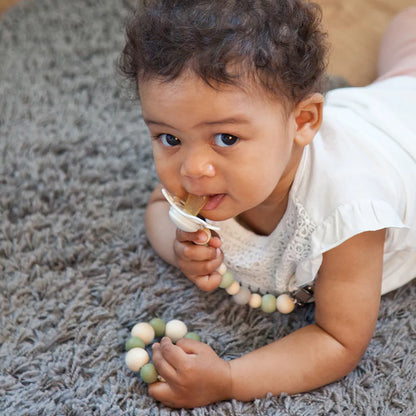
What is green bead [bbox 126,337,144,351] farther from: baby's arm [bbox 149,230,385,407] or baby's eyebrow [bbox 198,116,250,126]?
baby's eyebrow [bbox 198,116,250,126]

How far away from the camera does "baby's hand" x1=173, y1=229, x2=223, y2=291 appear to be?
90 cm

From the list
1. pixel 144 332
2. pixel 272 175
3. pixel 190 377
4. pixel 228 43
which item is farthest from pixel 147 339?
pixel 228 43

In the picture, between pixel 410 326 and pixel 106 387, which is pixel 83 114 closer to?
pixel 106 387

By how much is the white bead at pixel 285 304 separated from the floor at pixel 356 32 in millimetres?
642

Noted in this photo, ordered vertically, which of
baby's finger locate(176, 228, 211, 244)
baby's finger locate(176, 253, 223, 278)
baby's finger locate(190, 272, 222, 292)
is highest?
baby's finger locate(176, 228, 211, 244)

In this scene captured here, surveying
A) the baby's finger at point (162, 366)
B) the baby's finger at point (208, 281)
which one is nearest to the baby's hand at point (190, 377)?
the baby's finger at point (162, 366)

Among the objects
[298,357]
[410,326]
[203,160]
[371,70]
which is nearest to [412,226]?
[410,326]

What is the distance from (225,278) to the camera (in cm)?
99

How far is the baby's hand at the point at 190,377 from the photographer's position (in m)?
0.83

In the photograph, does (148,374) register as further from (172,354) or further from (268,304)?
(268,304)

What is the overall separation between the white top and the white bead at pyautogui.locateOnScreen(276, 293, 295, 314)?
Result: 0.7 inches

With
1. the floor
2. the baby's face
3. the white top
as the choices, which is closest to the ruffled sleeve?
the white top

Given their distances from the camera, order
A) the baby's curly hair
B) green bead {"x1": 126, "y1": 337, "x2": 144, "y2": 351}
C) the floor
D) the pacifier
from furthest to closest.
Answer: the floor < green bead {"x1": 126, "y1": 337, "x2": 144, "y2": 351} < the pacifier < the baby's curly hair

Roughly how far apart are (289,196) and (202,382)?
0.98 feet
